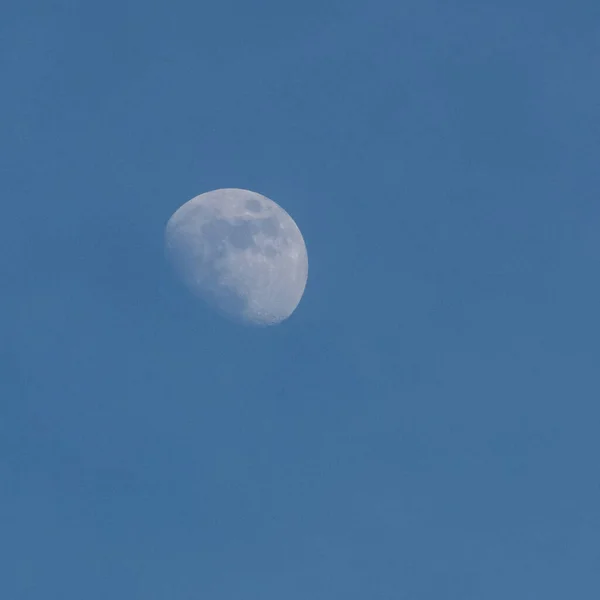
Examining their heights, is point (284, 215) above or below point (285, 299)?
above

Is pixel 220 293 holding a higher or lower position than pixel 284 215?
lower

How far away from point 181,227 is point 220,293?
258 cm

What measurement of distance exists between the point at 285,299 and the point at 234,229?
2.88 meters

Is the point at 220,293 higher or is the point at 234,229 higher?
the point at 234,229

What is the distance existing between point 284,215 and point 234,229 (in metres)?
2.07

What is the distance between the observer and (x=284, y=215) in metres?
28.9

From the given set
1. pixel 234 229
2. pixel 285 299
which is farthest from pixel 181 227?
pixel 285 299

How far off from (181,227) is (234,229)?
182 cm

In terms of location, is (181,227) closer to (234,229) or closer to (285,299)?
(234,229)

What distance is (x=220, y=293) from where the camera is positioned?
27469 mm

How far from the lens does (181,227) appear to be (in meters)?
28.2

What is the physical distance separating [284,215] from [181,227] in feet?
11.0

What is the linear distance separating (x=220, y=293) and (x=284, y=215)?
352cm
